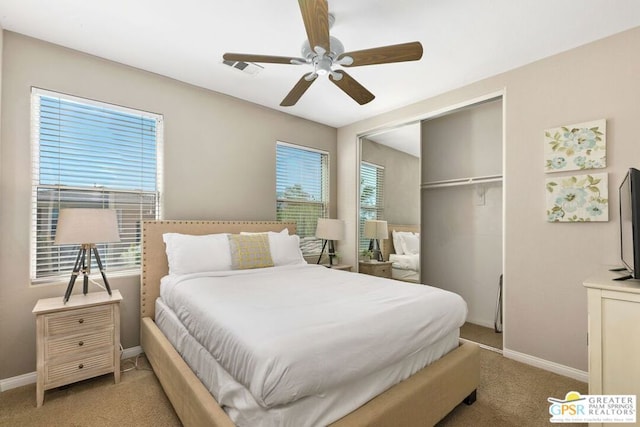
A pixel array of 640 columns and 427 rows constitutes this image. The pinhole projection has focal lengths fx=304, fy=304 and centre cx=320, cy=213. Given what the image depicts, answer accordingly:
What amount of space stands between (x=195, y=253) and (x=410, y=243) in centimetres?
244

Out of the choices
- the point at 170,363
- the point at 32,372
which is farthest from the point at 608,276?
the point at 32,372

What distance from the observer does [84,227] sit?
2230mm

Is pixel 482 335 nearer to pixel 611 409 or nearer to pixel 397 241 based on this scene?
pixel 397 241

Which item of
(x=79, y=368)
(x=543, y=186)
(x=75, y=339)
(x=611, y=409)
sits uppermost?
(x=543, y=186)

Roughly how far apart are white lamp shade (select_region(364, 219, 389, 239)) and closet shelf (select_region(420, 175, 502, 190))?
2.33 feet

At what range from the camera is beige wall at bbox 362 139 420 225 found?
3654 mm

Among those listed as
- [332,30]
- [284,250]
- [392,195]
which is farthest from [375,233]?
[332,30]

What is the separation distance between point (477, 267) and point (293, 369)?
294 centimetres

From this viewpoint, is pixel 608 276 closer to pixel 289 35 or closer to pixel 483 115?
pixel 483 115

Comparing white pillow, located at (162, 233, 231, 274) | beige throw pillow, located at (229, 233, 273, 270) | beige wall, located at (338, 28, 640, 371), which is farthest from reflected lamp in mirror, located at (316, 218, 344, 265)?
beige wall, located at (338, 28, 640, 371)

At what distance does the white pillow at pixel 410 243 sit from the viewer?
11.9 ft

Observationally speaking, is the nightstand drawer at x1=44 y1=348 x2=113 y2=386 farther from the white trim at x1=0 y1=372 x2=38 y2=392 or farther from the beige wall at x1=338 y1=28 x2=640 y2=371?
the beige wall at x1=338 y1=28 x2=640 y2=371

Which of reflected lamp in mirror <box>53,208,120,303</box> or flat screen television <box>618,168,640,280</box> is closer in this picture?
flat screen television <box>618,168,640,280</box>

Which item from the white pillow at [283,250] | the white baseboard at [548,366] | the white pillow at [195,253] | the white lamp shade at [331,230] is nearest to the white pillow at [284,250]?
the white pillow at [283,250]
